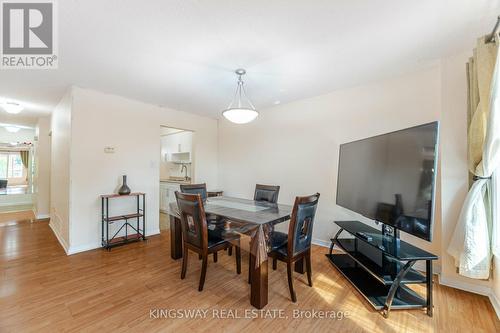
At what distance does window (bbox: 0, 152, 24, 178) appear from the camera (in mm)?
7145

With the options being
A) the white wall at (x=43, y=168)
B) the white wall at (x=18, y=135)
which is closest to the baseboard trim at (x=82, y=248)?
the white wall at (x=43, y=168)

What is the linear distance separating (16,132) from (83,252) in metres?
6.19

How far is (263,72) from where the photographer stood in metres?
2.59

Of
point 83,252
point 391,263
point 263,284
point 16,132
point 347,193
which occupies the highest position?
point 16,132

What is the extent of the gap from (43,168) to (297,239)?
20.2ft

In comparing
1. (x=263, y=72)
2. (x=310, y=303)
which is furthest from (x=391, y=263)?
(x=263, y=72)

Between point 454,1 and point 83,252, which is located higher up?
point 454,1

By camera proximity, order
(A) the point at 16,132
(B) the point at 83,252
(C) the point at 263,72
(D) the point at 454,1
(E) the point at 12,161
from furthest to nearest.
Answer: (E) the point at 12,161 < (A) the point at 16,132 < (B) the point at 83,252 < (C) the point at 263,72 < (D) the point at 454,1

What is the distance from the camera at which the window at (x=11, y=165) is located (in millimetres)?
7145

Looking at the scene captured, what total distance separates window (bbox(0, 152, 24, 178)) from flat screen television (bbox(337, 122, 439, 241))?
10.8 metres

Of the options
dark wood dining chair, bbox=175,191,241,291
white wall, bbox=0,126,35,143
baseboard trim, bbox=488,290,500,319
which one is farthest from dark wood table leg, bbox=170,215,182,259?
white wall, bbox=0,126,35,143

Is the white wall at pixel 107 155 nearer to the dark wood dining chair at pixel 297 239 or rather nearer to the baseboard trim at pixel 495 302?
the dark wood dining chair at pixel 297 239

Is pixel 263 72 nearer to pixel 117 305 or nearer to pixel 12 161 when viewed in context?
pixel 117 305

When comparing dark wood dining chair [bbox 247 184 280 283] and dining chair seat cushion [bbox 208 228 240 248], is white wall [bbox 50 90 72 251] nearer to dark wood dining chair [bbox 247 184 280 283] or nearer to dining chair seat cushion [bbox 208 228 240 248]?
dining chair seat cushion [bbox 208 228 240 248]
